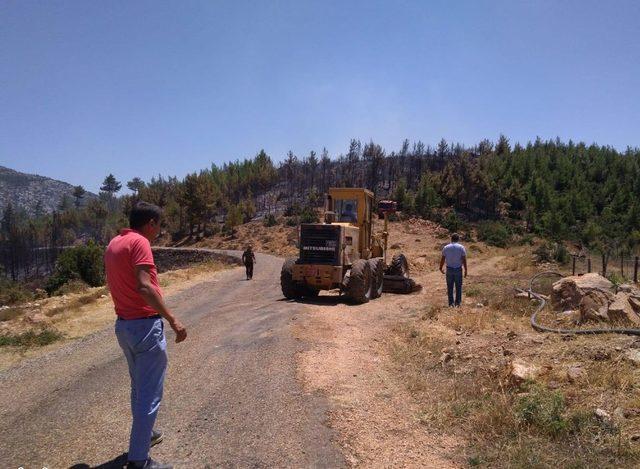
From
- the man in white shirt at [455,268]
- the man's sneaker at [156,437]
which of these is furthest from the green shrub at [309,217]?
the man's sneaker at [156,437]

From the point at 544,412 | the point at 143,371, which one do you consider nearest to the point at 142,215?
the point at 143,371

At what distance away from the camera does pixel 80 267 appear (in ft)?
90.9

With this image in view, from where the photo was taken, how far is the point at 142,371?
11.9 feet

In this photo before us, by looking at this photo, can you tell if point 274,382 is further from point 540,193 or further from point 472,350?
point 540,193

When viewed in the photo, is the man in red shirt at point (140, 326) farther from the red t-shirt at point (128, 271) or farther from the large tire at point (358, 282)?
the large tire at point (358, 282)

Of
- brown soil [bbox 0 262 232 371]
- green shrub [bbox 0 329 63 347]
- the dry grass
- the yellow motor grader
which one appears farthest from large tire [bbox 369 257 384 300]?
green shrub [bbox 0 329 63 347]

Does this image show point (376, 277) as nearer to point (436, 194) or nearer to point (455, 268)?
point (455, 268)

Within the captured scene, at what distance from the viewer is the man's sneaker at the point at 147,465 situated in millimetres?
3521

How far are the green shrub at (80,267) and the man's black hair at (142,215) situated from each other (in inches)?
999

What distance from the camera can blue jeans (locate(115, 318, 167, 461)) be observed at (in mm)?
3549

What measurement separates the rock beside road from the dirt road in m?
4.53

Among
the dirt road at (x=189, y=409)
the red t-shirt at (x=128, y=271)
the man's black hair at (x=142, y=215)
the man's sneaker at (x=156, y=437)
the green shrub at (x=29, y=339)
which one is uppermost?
the man's black hair at (x=142, y=215)

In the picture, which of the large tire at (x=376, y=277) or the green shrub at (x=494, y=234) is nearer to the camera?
the large tire at (x=376, y=277)

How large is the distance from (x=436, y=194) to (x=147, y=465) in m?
57.7
